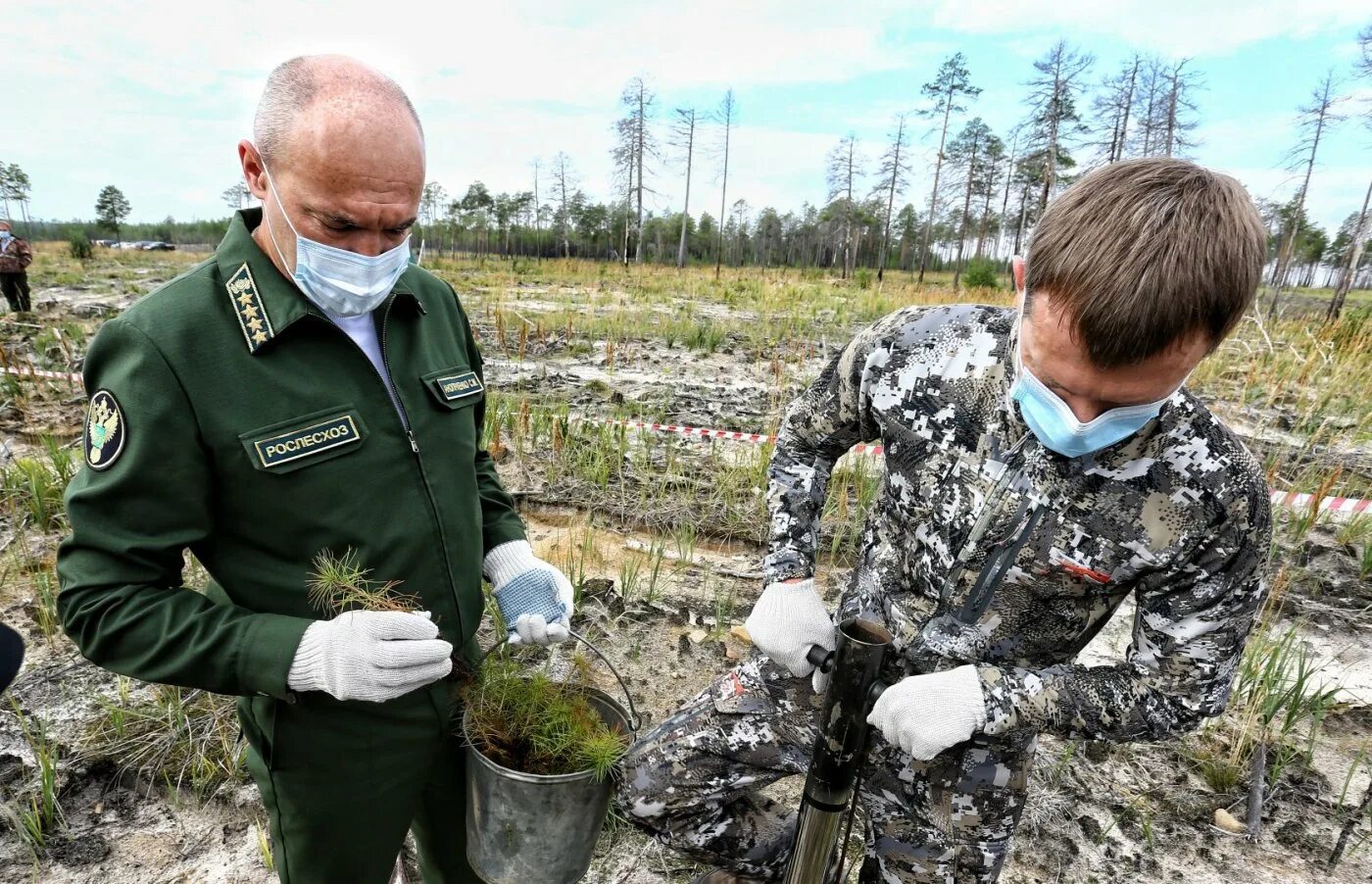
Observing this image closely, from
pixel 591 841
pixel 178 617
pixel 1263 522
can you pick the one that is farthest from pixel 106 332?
pixel 1263 522

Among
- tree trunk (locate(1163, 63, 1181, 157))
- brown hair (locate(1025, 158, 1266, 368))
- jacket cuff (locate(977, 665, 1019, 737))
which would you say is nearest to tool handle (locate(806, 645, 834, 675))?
jacket cuff (locate(977, 665, 1019, 737))

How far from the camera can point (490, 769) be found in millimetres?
1350

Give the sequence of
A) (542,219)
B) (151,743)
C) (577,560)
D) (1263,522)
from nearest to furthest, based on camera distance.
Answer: (1263,522), (151,743), (577,560), (542,219)

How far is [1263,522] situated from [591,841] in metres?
1.51

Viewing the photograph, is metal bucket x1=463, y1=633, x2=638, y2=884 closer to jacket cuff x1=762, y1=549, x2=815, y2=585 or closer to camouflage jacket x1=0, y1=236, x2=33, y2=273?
jacket cuff x1=762, y1=549, x2=815, y2=585

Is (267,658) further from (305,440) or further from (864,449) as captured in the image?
(864,449)

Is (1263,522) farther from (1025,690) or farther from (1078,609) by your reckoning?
(1025,690)

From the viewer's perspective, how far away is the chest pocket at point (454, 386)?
1.44 meters

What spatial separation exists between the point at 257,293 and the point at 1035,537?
1578 millimetres

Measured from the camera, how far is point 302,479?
4.04 ft

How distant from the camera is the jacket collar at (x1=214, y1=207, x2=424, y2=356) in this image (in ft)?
3.95

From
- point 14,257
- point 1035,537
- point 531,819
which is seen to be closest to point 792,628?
point 1035,537

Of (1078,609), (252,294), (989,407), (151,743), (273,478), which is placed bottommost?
(151,743)

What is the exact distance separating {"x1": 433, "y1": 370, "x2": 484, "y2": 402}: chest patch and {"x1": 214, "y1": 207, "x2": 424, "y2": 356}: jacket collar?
0.26 metres
